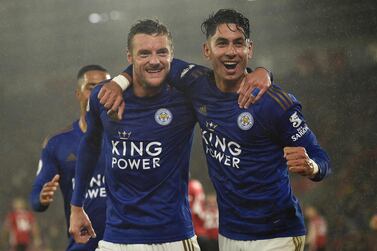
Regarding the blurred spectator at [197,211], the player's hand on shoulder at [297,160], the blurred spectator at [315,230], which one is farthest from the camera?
the blurred spectator at [315,230]

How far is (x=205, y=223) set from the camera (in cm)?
700

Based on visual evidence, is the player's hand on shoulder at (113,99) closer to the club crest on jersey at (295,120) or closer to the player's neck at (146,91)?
the player's neck at (146,91)

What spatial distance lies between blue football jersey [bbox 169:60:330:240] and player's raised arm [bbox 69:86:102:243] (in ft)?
1.99

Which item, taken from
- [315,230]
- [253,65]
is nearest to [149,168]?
[253,65]

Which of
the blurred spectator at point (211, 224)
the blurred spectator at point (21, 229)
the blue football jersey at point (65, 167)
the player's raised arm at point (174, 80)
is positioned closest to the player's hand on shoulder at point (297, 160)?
the player's raised arm at point (174, 80)

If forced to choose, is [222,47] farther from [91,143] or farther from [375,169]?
[375,169]

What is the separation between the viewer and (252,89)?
2.89 meters

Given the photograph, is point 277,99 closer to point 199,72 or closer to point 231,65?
point 231,65

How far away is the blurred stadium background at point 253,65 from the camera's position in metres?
5.62

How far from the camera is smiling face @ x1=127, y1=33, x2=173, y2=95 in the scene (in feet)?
10.2

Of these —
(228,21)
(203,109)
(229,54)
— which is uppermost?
(228,21)

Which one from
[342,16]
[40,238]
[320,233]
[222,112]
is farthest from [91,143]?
[40,238]

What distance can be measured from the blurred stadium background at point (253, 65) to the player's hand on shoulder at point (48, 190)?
2.29 m

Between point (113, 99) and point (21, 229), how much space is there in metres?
5.81
